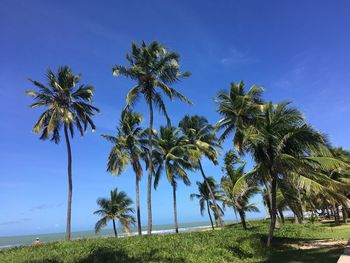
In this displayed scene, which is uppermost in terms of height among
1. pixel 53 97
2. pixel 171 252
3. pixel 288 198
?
pixel 53 97

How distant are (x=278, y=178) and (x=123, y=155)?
16290 millimetres

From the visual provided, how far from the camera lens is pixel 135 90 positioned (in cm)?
2719

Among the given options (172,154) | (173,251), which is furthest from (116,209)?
(173,251)

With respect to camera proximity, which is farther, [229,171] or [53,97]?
[229,171]

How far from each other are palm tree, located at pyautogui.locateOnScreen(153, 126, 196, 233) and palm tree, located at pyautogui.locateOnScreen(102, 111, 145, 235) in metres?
2.30

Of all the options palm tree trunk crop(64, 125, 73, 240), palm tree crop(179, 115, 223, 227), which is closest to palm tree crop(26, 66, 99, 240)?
palm tree trunk crop(64, 125, 73, 240)

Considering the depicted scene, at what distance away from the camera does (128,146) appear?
33.0m

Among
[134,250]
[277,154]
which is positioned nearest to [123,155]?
[134,250]

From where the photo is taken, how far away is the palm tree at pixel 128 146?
106 ft

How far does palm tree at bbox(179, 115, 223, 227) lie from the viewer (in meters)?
36.3

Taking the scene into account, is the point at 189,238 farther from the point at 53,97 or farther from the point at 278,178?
the point at 53,97

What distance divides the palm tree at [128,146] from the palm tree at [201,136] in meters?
6.25

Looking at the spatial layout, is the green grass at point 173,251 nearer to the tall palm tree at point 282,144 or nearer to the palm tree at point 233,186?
the tall palm tree at point 282,144

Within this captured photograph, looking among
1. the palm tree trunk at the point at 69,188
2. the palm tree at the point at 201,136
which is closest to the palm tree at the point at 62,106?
the palm tree trunk at the point at 69,188
